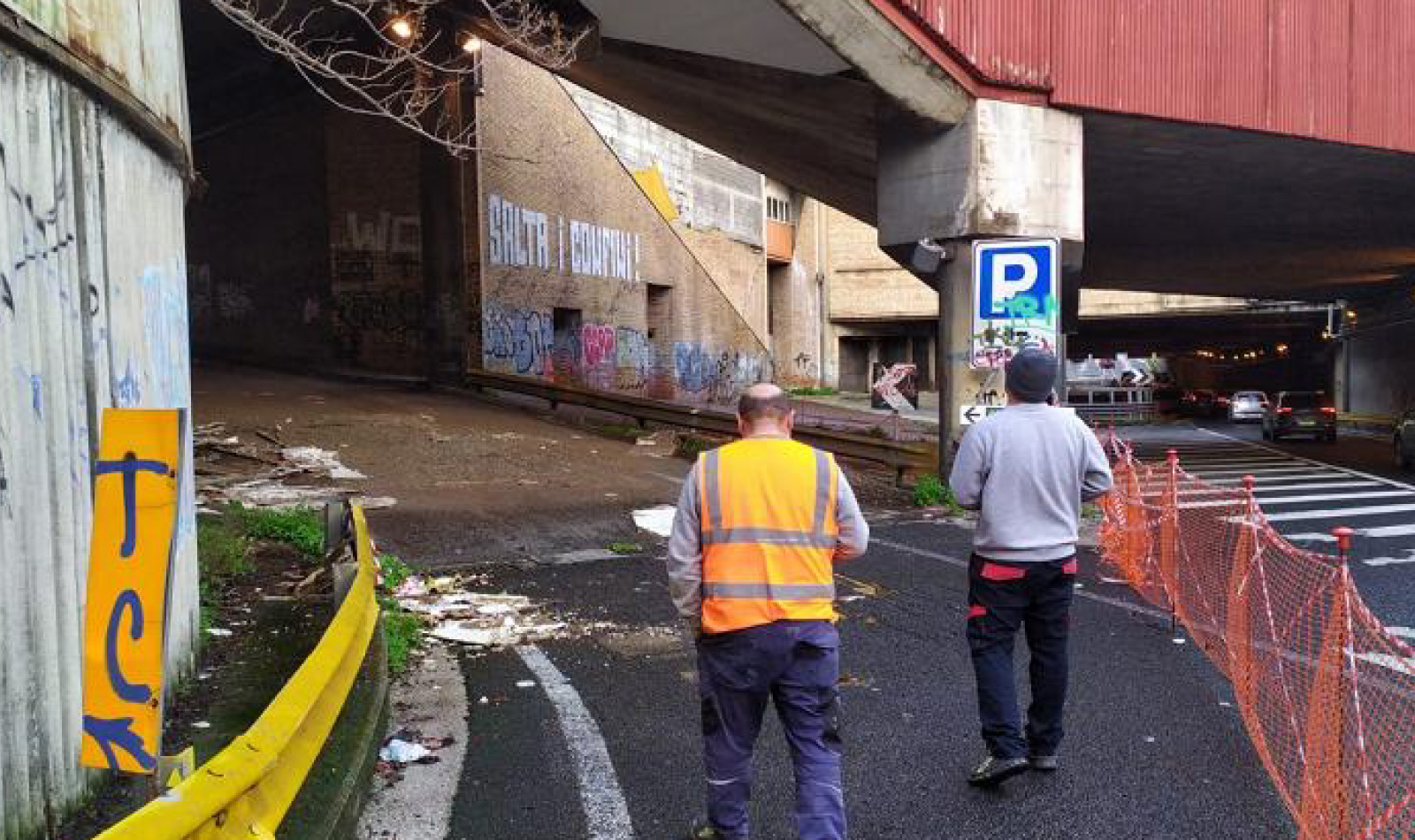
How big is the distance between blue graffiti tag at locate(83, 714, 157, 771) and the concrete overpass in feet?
36.6

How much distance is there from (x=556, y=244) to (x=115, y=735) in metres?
23.6

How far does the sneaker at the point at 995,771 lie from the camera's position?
4449 mm

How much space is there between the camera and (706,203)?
38094 mm

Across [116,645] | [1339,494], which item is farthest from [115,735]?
[1339,494]

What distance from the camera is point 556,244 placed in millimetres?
25516

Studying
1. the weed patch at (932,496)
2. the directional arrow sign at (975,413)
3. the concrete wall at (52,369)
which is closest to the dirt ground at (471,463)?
the weed patch at (932,496)

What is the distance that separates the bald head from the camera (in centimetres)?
371

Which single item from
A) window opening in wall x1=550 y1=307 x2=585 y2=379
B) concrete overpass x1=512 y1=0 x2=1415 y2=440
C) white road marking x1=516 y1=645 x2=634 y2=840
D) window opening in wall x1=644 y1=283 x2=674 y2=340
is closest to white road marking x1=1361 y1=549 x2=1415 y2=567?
concrete overpass x1=512 y1=0 x2=1415 y2=440

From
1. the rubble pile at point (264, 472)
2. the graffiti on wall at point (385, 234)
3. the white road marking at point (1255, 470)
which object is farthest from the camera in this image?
the graffiti on wall at point (385, 234)

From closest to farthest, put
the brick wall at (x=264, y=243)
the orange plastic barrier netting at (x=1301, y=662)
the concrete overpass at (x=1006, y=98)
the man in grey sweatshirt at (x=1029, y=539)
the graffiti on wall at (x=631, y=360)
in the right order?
the orange plastic barrier netting at (x=1301, y=662) → the man in grey sweatshirt at (x=1029, y=539) → the concrete overpass at (x=1006, y=98) → the brick wall at (x=264, y=243) → the graffiti on wall at (x=631, y=360)

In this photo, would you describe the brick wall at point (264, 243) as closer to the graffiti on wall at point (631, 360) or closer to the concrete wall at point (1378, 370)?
the graffiti on wall at point (631, 360)

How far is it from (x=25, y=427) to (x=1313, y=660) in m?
6.63

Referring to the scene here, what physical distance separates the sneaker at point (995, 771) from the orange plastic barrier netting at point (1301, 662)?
3.30 ft

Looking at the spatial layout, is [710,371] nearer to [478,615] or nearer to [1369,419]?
[1369,419]
